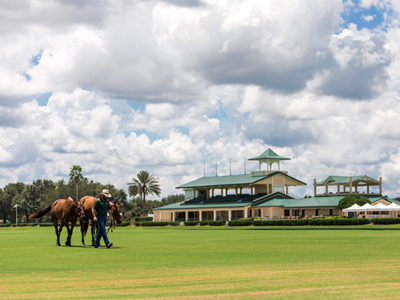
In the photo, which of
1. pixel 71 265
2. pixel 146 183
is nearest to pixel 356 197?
pixel 146 183

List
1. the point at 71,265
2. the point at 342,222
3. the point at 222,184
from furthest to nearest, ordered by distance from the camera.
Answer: the point at 222,184 → the point at 342,222 → the point at 71,265

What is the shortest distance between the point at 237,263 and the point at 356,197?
243ft

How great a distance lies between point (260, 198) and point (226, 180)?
32.9 feet

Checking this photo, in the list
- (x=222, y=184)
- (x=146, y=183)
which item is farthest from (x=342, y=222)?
(x=146, y=183)

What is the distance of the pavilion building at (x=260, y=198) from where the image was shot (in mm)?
96188

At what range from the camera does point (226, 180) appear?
11181cm

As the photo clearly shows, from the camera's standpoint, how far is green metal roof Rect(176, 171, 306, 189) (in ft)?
352

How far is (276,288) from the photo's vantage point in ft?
38.1

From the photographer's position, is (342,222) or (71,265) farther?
(342,222)

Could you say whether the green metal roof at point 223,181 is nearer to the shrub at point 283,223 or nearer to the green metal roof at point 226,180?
the green metal roof at point 226,180

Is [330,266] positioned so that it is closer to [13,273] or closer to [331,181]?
[13,273]

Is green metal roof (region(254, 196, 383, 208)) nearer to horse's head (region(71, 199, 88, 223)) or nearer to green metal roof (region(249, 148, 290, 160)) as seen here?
green metal roof (region(249, 148, 290, 160))

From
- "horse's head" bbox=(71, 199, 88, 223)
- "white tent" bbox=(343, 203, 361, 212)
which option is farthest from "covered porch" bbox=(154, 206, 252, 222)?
"horse's head" bbox=(71, 199, 88, 223)

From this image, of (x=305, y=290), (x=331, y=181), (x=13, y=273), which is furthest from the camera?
(x=331, y=181)
